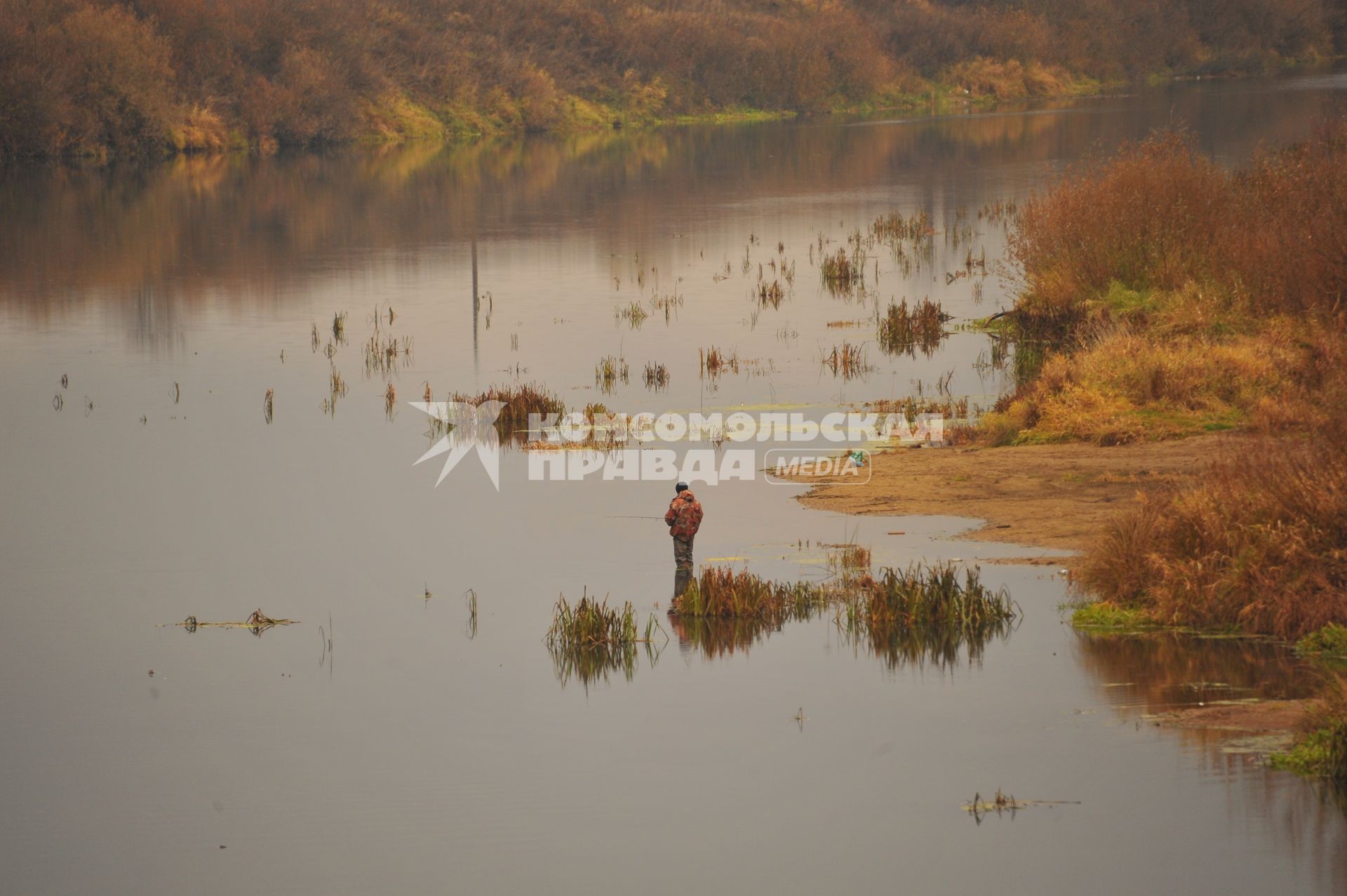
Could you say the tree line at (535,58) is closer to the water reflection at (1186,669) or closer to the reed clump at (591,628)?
the reed clump at (591,628)

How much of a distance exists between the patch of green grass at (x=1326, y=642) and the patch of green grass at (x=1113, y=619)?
1.02 meters

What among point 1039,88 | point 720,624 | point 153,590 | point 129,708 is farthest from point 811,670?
point 1039,88

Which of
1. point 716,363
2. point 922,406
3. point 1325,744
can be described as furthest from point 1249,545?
point 716,363

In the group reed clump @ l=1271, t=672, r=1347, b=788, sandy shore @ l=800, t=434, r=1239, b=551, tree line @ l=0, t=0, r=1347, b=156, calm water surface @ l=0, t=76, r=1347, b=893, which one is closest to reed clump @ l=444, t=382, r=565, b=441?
calm water surface @ l=0, t=76, r=1347, b=893

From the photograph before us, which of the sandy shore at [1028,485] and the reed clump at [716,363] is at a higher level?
the reed clump at [716,363]

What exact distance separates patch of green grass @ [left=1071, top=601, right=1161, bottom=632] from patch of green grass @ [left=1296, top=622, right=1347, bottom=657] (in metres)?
1.02

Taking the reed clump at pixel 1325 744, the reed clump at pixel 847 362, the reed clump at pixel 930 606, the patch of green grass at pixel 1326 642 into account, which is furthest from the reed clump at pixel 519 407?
the reed clump at pixel 1325 744

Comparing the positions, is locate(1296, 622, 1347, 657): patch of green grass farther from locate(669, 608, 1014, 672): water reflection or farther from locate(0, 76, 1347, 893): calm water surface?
locate(669, 608, 1014, 672): water reflection

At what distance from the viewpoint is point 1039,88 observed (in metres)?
109

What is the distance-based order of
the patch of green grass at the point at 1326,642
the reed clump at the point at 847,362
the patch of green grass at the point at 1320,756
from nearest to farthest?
the patch of green grass at the point at 1320,756
the patch of green grass at the point at 1326,642
the reed clump at the point at 847,362

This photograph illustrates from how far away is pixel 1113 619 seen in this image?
1218 cm

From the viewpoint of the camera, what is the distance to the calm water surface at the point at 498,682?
30.1 ft

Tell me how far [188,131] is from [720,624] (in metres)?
63.2

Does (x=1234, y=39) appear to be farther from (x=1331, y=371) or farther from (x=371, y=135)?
(x=1331, y=371)
